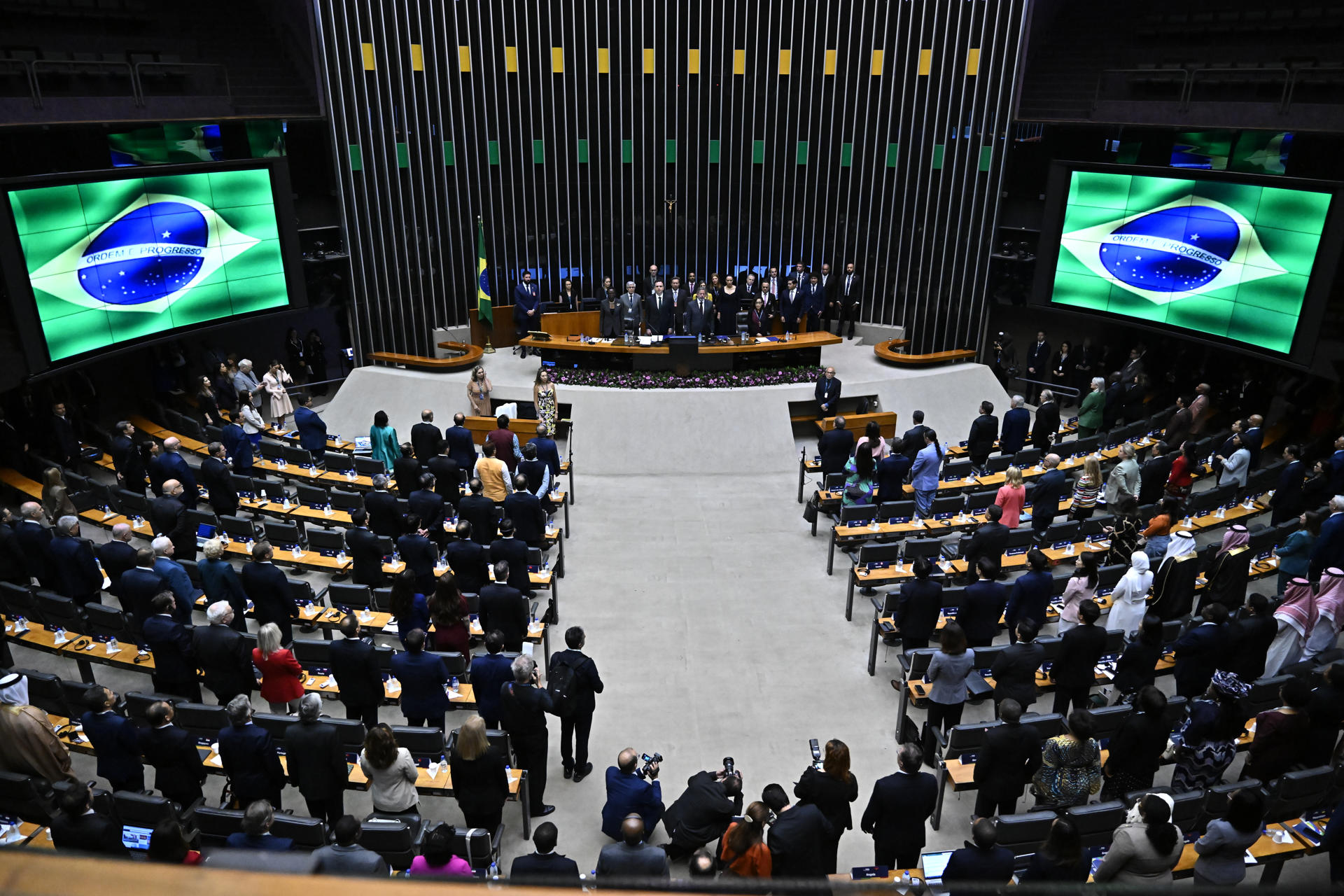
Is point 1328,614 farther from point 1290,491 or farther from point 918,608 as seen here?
point 918,608

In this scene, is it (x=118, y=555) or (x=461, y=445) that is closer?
(x=118, y=555)

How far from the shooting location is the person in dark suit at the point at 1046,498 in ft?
31.8

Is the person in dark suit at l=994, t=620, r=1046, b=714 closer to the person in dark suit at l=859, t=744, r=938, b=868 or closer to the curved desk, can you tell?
the person in dark suit at l=859, t=744, r=938, b=868

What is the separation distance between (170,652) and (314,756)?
2142 mm

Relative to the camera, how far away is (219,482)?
9.88 meters

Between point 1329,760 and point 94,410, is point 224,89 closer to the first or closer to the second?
point 94,410

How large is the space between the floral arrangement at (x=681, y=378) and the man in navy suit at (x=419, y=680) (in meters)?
8.43

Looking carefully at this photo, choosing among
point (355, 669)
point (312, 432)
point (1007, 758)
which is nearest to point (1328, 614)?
point (1007, 758)

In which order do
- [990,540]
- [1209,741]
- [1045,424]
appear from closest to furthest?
[1209,741]
[990,540]
[1045,424]

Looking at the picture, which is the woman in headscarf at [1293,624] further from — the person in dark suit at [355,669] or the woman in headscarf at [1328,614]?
the person in dark suit at [355,669]

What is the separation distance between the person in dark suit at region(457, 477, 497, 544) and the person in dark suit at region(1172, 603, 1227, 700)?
21.0ft

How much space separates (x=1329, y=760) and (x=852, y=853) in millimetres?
3450

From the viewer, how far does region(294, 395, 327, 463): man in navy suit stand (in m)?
11.8

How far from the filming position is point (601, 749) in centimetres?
743
